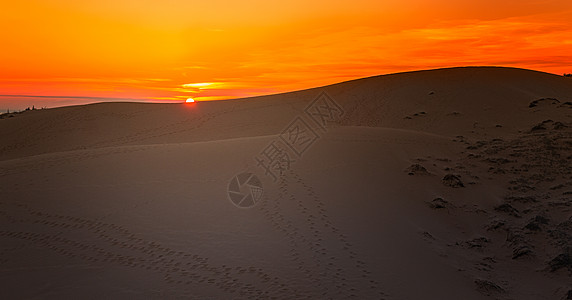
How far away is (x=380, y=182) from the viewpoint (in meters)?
16.1

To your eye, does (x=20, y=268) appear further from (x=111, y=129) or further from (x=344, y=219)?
(x=111, y=129)

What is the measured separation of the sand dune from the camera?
9.38m

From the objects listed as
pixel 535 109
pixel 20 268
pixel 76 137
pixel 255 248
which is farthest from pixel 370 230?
pixel 76 137
